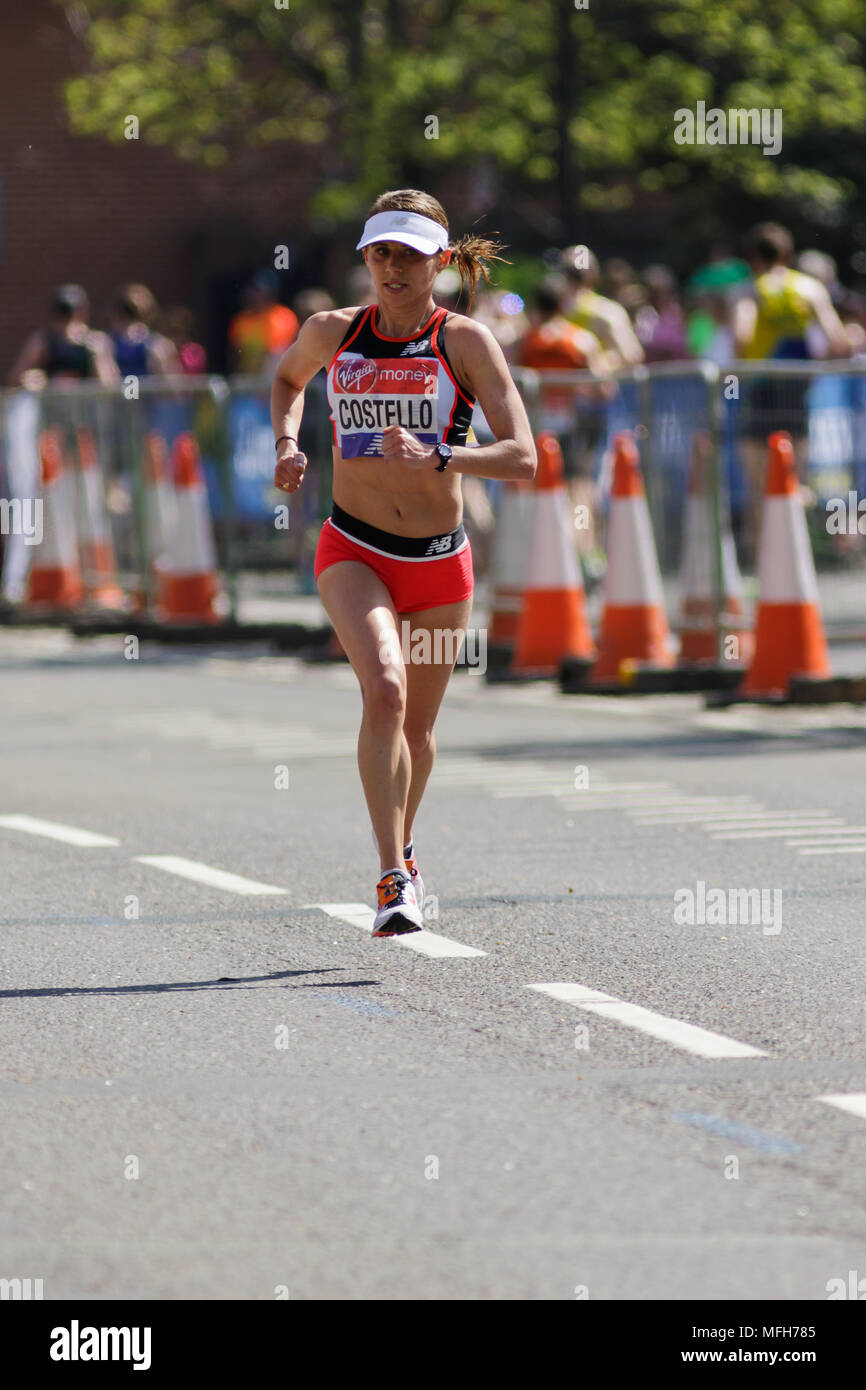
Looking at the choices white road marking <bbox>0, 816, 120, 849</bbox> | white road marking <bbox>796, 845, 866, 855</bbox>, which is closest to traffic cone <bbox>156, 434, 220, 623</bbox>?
white road marking <bbox>0, 816, 120, 849</bbox>

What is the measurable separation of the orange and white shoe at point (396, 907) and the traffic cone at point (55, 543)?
503 inches

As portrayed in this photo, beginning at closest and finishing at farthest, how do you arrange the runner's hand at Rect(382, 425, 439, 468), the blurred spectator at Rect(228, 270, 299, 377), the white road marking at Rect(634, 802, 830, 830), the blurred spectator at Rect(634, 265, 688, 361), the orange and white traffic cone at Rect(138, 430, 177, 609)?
the runner's hand at Rect(382, 425, 439, 468), the white road marking at Rect(634, 802, 830, 830), the orange and white traffic cone at Rect(138, 430, 177, 609), the blurred spectator at Rect(634, 265, 688, 361), the blurred spectator at Rect(228, 270, 299, 377)

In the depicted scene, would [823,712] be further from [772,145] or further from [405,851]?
[772,145]

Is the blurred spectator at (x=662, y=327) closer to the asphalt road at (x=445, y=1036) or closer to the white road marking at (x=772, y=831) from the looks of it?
the asphalt road at (x=445, y=1036)

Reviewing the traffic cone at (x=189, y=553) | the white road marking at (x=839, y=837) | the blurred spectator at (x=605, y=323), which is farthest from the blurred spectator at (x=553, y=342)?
the white road marking at (x=839, y=837)

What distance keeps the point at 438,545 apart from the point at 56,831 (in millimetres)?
2716

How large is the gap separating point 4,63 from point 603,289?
827 cm

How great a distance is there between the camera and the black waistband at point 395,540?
7297 millimetres

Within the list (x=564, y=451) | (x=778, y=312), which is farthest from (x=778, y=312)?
(x=564, y=451)

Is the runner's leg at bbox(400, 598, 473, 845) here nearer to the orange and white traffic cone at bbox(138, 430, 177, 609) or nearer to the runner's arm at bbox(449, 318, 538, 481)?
the runner's arm at bbox(449, 318, 538, 481)

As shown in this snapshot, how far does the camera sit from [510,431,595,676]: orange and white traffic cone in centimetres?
1434

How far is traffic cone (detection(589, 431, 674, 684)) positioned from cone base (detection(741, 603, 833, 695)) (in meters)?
1.00

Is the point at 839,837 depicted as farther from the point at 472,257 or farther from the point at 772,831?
the point at 472,257

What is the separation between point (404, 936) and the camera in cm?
742
